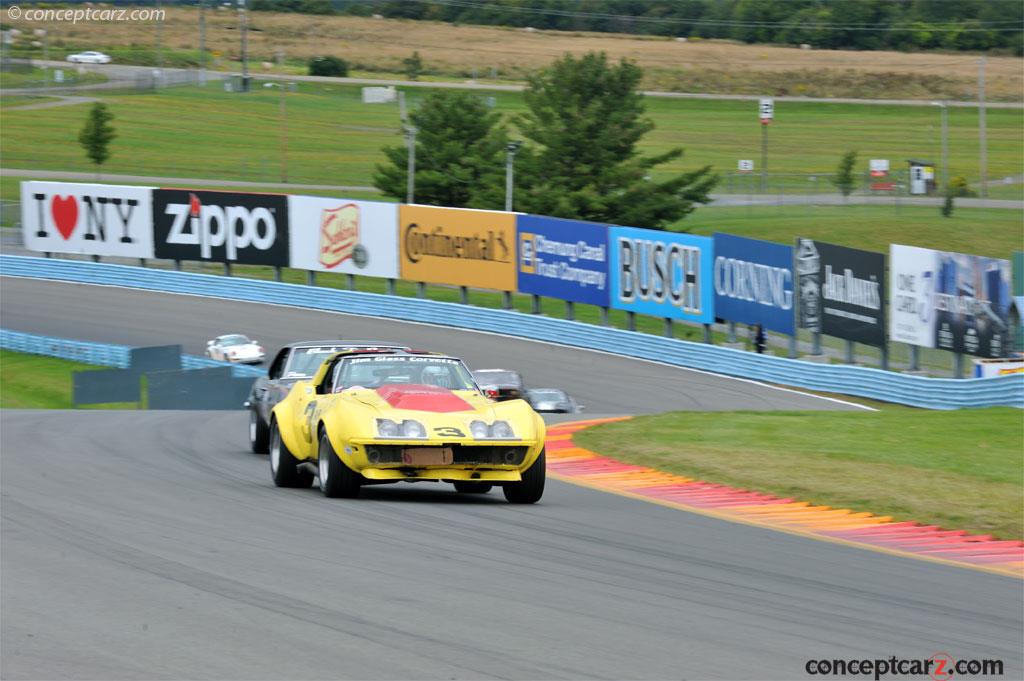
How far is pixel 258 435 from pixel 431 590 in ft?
28.6

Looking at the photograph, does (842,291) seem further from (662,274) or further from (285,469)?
(285,469)

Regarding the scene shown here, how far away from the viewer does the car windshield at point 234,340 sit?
38.7 meters

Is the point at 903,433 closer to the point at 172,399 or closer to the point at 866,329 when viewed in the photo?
the point at 866,329

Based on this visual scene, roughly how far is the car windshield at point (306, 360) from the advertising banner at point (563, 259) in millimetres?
25931

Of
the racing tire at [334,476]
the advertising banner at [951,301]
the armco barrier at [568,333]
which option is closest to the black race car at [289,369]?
the racing tire at [334,476]

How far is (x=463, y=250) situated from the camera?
150 ft

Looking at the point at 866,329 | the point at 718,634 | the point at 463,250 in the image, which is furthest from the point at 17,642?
the point at 463,250

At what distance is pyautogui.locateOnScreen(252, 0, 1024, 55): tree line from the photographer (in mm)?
Answer: 130000

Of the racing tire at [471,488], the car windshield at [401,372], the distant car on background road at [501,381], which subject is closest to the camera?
the racing tire at [471,488]

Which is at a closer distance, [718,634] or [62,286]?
[718,634]

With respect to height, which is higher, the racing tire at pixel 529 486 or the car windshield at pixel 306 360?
the car windshield at pixel 306 360

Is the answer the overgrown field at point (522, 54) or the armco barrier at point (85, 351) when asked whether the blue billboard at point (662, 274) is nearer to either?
the armco barrier at point (85, 351)

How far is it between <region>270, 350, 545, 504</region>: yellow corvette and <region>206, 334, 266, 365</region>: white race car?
2534cm

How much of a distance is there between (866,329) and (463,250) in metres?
16.1
